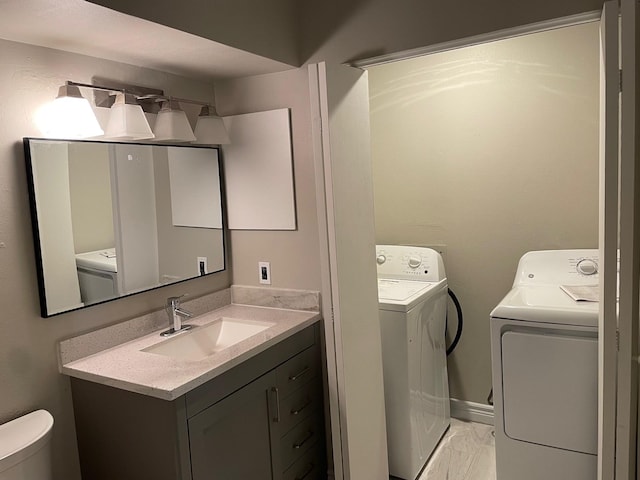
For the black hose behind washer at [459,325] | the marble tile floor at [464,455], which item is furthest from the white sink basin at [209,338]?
the black hose behind washer at [459,325]

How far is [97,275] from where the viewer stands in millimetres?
1932

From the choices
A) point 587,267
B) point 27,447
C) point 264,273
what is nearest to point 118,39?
point 264,273

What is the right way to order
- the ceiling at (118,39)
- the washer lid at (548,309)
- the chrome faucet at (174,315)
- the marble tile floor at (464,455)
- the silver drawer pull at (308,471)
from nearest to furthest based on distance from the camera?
the ceiling at (118,39)
the washer lid at (548,309)
the chrome faucet at (174,315)
the silver drawer pull at (308,471)
the marble tile floor at (464,455)

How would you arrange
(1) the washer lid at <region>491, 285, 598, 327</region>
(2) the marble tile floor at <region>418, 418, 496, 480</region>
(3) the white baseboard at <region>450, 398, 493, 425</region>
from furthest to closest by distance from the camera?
(3) the white baseboard at <region>450, 398, 493, 425</region> → (2) the marble tile floor at <region>418, 418, 496, 480</region> → (1) the washer lid at <region>491, 285, 598, 327</region>

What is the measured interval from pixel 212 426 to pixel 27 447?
558 millimetres

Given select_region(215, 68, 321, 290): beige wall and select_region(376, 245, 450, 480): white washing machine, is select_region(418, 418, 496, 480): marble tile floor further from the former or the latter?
select_region(215, 68, 321, 290): beige wall

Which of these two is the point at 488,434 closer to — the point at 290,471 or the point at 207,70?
the point at 290,471

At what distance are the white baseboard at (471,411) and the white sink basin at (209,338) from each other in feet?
5.19

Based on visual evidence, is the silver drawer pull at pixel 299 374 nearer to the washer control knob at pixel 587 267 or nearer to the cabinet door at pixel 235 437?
the cabinet door at pixel 235 437

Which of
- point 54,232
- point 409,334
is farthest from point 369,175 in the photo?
point 54,232

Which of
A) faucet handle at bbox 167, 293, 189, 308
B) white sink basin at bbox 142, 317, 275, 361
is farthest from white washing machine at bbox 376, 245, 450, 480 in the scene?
faucet handle at bbox 167, 293, 189, 308

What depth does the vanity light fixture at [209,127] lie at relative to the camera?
2.29 metres

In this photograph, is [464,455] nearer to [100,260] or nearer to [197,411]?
[197,411]

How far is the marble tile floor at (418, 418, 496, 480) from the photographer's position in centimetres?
264
